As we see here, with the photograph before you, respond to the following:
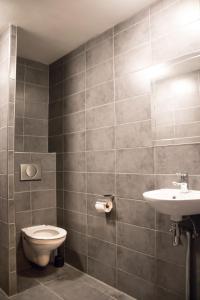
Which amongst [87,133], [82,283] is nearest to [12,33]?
[87,133]

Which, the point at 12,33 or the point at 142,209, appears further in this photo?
the point at 12,33

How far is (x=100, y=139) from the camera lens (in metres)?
2.51

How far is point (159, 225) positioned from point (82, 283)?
109 centimetres

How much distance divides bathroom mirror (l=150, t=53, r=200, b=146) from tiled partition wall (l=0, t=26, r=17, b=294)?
1353 millimetres

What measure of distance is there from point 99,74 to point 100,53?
0.23m

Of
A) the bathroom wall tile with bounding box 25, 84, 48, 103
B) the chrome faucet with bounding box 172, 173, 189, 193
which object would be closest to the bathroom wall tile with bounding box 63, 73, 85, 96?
the bathroom wall tile with bounding box 25, 84, 48, 103

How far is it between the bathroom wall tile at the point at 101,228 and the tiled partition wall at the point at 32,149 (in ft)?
2.21

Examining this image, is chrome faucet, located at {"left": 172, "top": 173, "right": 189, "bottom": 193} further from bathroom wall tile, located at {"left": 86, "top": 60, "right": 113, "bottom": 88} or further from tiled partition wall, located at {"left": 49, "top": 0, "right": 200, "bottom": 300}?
bathroom wall tile, located at {"left": 86, "top": 60, "right": 113, "bottom": 88}

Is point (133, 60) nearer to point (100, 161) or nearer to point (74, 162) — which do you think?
point (100, 161)

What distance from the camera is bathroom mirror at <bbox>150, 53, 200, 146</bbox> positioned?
5.89ft

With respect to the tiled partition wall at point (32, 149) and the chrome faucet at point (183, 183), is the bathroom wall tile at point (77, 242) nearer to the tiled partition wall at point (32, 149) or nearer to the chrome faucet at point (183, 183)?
the tiled partition wall at point (32, 149)

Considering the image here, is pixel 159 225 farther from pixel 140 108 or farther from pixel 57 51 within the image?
pixel 57 51

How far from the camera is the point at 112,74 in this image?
2404 millimetres

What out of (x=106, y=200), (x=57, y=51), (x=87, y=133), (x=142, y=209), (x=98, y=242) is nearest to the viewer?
(x=142, y=209)
